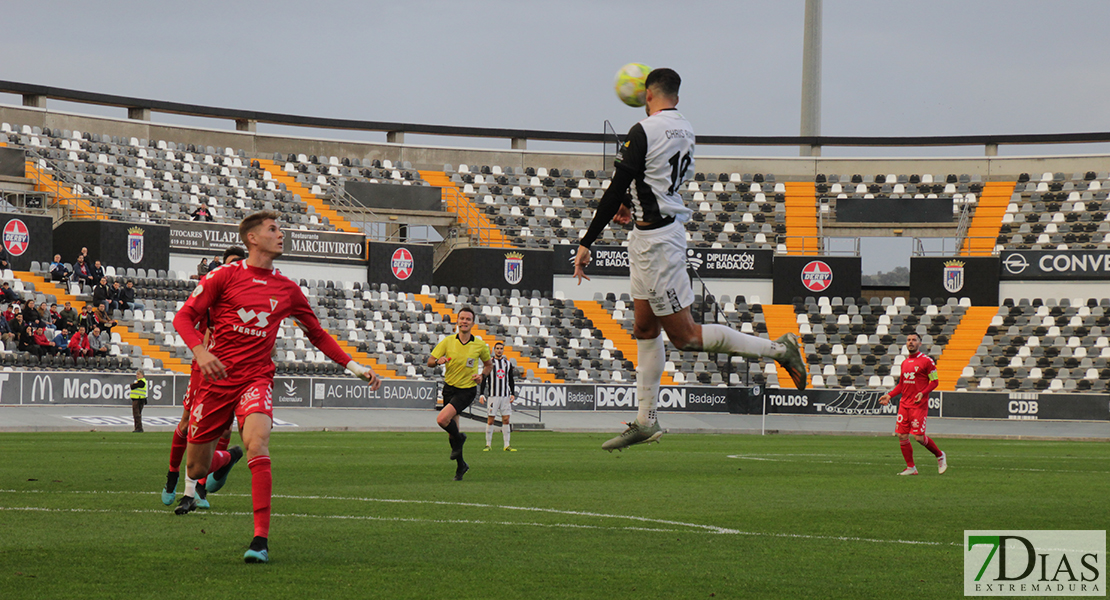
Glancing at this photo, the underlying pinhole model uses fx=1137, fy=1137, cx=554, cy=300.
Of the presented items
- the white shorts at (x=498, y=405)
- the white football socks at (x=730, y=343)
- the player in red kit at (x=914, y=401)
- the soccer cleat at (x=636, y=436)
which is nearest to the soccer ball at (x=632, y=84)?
the white football socks at (x=730, y=343)

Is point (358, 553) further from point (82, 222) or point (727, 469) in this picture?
point (82, 222)

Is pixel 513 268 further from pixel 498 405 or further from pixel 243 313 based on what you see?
pixel 243 313

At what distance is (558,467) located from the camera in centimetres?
1805

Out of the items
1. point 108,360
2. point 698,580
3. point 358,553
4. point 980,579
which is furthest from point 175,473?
point 108,360

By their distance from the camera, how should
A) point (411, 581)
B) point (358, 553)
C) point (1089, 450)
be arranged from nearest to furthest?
point (411, 581)
point (358, 553)
point (1089, 450)

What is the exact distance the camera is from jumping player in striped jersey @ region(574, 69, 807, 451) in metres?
7.75

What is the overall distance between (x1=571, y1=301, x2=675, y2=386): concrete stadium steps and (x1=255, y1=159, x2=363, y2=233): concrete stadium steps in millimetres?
9922

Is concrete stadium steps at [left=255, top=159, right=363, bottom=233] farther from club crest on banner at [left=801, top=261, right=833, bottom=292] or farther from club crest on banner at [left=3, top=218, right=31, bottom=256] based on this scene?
club crest on banner at [left=801, top=261, right=833, bottom=292]

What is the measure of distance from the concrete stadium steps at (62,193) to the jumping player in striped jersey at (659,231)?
115ft

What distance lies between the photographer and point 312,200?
47.4m

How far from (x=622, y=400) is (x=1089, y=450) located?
14866 millimetres

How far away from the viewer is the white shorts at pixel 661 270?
787 centimetres

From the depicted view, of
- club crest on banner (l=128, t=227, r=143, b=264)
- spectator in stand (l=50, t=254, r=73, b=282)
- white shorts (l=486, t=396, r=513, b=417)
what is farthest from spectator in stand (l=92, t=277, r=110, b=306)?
white shorts (l=486, t=396, r=513, b=417)

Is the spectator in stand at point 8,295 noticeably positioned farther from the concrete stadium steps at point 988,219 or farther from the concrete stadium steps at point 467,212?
the concrete stadium steps at point 988,219
